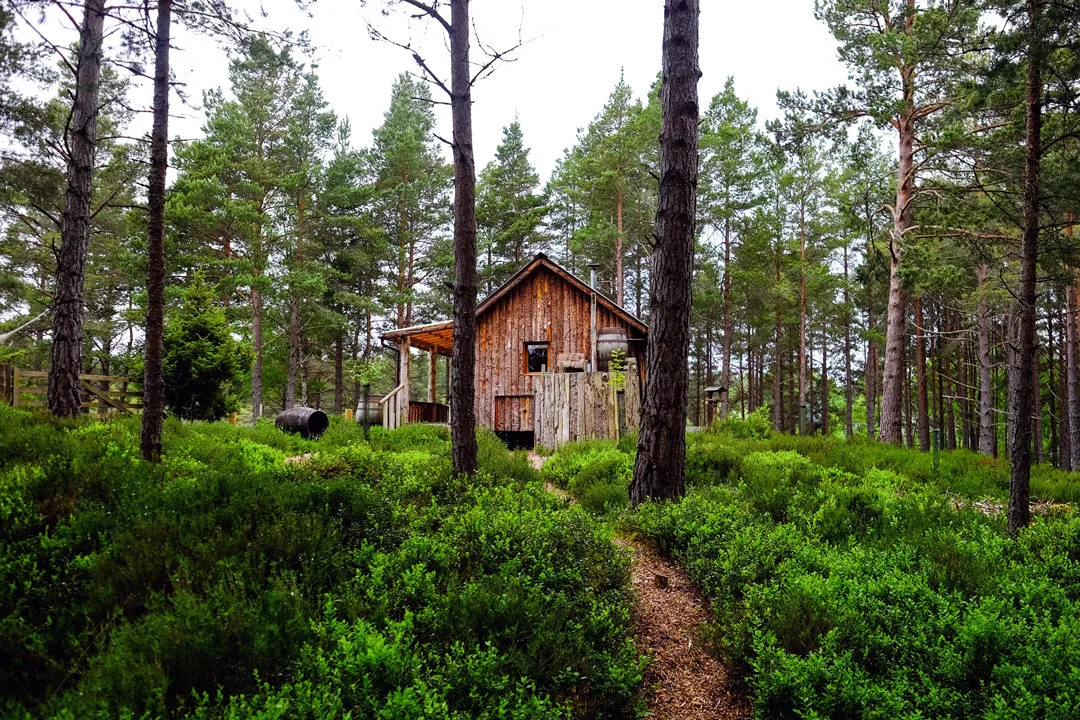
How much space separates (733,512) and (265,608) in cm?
485

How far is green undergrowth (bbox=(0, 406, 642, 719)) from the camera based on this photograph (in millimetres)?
2605

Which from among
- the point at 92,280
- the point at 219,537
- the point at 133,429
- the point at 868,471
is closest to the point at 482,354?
the point at 133,429

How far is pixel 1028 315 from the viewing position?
6.40 metres

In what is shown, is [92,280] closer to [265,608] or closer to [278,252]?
[278,252]

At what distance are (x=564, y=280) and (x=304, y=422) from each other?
9.62 metres

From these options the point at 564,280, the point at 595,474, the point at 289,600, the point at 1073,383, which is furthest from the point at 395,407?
the point at 1073,383

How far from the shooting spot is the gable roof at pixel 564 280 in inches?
693

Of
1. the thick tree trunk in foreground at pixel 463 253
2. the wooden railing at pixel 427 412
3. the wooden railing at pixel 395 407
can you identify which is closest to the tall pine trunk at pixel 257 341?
the wooden railing at pixel 427 412

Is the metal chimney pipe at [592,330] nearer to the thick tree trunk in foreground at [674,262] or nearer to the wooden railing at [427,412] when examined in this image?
the wooden railing at [427,412]

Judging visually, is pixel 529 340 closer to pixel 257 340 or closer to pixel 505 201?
pixel 257 340

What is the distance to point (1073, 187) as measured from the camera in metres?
9.29

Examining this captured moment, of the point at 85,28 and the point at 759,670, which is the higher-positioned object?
the point at 85,28

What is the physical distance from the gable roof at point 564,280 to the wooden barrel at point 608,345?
69 centimetres

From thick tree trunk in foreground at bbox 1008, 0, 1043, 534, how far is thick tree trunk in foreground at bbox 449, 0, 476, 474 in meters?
6.84
